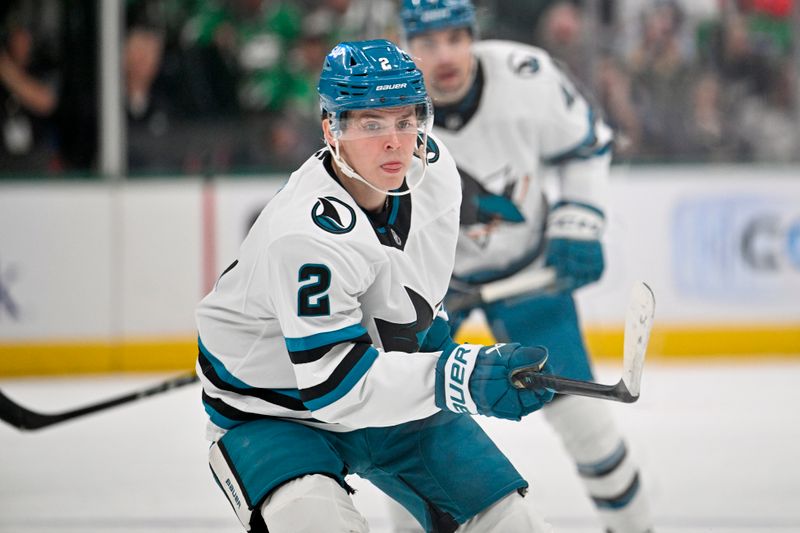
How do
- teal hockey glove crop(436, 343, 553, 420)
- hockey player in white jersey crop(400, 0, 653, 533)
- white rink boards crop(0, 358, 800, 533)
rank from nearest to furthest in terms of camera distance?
teal hockey glove crop(436, 343, 553, 420) → hockey player in white jersey crop(400, 0, 653, 533) → white rink boards crop(0, 358, 800, 533)

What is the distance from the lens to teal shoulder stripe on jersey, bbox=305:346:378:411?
5.97 ft

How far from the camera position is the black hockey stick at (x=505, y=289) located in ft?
9.89

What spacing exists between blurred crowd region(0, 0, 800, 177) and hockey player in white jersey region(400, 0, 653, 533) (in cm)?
263

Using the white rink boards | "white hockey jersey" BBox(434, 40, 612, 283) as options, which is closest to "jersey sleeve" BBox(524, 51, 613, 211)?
"white hockey jersey" BBox(434, 40, 612, 283)

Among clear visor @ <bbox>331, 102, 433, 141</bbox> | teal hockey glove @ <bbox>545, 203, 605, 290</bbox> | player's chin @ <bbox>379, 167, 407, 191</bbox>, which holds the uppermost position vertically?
clear visor @ <bbox>331, 102, 433, 141</bbox>

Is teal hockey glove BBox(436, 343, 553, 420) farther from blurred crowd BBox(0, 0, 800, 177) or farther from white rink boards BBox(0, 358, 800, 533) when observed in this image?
blurred crowd BBox(0, 0, 800, 177)

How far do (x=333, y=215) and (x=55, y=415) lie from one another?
126cm

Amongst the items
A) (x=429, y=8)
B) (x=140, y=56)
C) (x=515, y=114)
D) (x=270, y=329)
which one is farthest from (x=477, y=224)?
(x=140, y=56)

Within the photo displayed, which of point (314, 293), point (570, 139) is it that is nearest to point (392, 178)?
point (314, 293)

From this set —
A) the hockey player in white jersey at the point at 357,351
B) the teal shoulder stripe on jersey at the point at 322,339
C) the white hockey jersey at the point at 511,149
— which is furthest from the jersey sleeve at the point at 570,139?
the teal shoulder stripe on jersey at the point at 322,339

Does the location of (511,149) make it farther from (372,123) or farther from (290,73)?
(290,73)

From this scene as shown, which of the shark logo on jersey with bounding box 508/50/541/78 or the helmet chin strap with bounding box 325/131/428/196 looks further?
the shark logo on jersey with bounding box 508/50/541/78

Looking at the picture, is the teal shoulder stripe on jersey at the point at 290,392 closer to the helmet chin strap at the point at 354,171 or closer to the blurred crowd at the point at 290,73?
the helmet chin strap at the point at 354,171

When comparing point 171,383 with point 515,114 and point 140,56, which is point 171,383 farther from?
point 140,56
